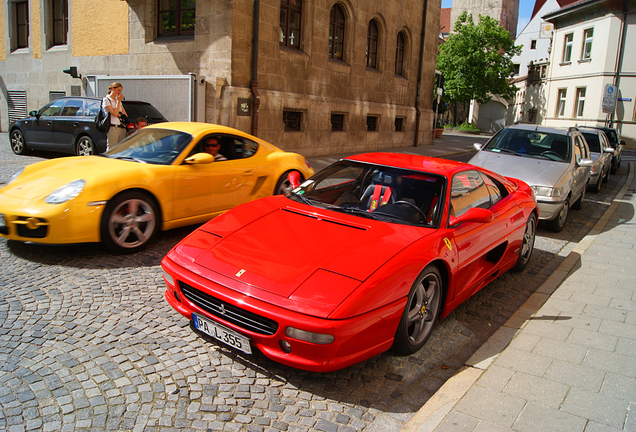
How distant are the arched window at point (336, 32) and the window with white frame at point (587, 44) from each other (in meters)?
25.5

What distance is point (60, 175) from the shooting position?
18.0 ft

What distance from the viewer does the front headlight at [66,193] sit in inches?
200

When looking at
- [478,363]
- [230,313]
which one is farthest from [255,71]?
[478,363]

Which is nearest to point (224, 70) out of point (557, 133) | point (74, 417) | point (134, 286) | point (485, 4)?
point (557, 133)

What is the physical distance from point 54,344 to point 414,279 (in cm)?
254

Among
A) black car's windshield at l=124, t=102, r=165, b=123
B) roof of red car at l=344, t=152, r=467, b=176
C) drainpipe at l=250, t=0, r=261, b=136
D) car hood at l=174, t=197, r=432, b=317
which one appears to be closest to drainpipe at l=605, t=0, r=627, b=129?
drainpipe at l=250, t=0, r=261, b=136

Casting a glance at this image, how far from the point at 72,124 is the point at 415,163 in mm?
10538

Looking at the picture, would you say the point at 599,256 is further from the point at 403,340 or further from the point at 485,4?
the point at 485,4

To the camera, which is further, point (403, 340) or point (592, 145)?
point (592, 145)

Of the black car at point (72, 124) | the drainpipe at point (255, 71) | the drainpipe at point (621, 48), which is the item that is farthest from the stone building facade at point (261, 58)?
the drainpipe at point (621, 48)

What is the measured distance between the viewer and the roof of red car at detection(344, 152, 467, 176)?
14.1 feet

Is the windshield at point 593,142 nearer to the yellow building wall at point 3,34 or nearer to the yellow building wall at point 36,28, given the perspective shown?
the yellow building wall at point 36,28

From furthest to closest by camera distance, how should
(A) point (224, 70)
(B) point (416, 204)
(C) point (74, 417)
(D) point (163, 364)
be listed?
(A) point (224, 70), (B) point (416, 204), (D) point (163, 364), (C) point (74, 417)

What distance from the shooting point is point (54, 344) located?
3.45m
